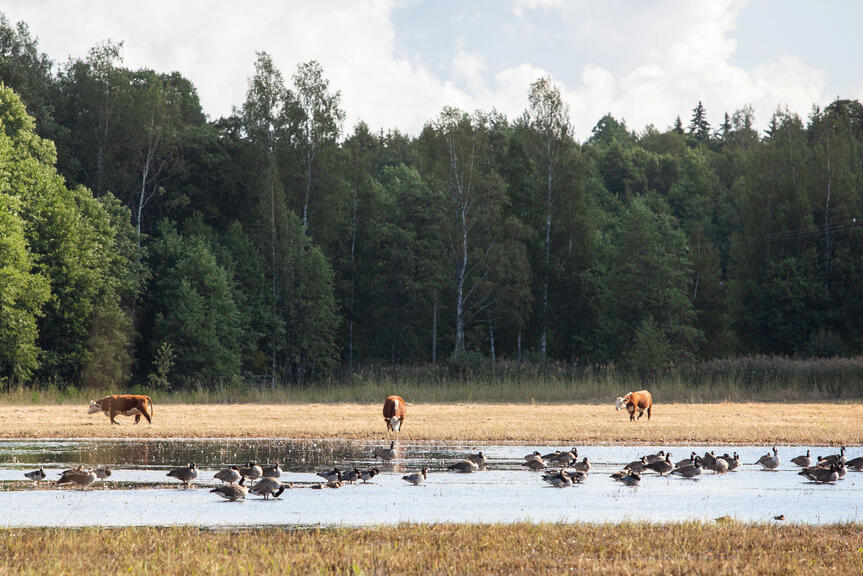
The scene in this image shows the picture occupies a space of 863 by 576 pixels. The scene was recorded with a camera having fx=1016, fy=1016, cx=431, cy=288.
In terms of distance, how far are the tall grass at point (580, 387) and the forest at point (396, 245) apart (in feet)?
30.5

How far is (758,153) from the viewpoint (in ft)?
277

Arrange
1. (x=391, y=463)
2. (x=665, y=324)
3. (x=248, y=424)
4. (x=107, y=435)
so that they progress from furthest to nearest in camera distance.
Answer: (x=665, y=324) < (x=248, y=424) < (x=107, y=435) < (x=391, y=463)

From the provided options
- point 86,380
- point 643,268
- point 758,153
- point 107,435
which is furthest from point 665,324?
point 107,435

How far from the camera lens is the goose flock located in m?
16.9

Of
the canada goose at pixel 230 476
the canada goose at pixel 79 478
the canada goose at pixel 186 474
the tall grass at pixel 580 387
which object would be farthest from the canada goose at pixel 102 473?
the tall grass at pixel 580 387

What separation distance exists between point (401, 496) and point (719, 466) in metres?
7.20

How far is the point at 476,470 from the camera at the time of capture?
2011 cm

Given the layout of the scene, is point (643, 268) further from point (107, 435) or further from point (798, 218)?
Result: point (107, 435)

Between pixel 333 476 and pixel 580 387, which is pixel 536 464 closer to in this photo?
pixel 333 476

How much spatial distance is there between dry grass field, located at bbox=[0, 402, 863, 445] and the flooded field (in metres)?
4.42

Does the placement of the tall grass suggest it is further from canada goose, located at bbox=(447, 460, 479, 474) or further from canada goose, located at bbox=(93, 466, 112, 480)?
canada goose, located at bbox=(93, 466, 112, 480)

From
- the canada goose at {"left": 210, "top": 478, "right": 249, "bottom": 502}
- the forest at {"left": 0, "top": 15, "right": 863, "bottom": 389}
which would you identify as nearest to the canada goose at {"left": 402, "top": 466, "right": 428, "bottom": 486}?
the canada goose at {"left": 210, "top": 478, "right": 249, "bottom": 502}

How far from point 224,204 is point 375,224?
11.8 meters

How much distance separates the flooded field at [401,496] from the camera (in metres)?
14.3
